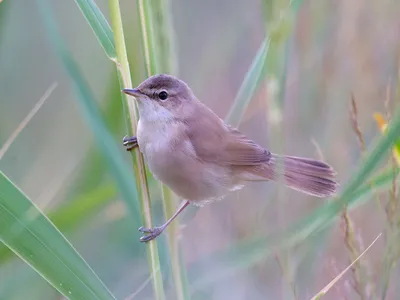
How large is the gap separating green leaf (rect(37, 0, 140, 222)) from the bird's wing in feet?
1.20

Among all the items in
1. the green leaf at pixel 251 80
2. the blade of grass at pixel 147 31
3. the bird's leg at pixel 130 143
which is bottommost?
the bird's leg at pixel 130 143

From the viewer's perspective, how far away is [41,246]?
1.12m

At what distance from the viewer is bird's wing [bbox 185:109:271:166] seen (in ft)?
5.98

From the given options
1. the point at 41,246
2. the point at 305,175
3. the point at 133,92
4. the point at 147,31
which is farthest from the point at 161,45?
the point at 305,175

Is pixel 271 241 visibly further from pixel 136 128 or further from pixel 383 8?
pixel 383 8

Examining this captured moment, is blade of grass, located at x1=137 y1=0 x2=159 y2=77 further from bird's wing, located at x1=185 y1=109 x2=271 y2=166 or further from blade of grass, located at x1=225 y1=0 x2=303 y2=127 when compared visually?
bird's wing, located at x1=185 y1=109 x2=271 y2=166

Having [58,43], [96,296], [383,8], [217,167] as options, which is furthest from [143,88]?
[383,8]

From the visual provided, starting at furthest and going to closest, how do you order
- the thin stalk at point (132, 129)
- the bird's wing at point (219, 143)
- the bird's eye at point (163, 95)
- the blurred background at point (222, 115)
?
the bird's wing at point (219, 143)
the bird's eye at point (163, 95)
the blurred background at point (222, 115)
the thin stalk at point (132, 129)

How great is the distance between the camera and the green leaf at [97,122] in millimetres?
1453

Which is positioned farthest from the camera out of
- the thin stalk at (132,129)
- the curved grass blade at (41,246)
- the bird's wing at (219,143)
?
the bird's wing at (219,143)

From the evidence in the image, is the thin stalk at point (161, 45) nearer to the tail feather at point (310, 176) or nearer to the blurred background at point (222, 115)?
the blurred background at point (222, 115)

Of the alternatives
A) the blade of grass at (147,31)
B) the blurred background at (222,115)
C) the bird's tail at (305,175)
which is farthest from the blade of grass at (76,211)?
the bird's tail at (305,175)

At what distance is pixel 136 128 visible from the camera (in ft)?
5.04

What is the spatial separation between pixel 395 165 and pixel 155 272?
22.4 inches
